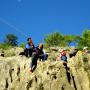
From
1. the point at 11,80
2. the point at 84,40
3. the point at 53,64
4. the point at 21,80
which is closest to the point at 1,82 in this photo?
the point at 11,80

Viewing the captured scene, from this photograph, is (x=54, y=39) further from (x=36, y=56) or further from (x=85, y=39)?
(x=36, y=56)

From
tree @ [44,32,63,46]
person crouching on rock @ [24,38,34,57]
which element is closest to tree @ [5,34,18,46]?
tree @ [44,32,63,46]

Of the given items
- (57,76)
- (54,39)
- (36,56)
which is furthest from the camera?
(54,39)

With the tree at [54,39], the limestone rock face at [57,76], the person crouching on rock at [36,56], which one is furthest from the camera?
the tree at [54,39]

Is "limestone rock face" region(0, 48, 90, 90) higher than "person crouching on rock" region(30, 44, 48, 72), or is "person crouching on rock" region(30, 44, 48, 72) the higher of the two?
"person crouching on rock" region(30, 44, 48, 72)

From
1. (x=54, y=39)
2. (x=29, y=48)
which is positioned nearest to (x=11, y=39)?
(x=54, y=39)

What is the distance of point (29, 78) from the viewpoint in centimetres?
3500

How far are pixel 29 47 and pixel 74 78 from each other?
6299 millimetres

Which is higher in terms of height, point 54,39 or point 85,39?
point 54,39

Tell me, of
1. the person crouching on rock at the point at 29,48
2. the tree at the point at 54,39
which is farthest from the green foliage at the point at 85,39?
the person crouching on rock at the point at 29,48

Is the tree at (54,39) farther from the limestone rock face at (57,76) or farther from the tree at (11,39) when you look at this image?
the limestone rock face at (57,76)

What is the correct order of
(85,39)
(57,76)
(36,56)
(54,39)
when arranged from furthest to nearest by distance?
(54,39) → (85,39) → (36,56) → (57,76)

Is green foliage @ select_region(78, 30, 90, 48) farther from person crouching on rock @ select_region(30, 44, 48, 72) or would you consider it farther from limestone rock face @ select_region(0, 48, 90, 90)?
person crouching on rock @ select_region(30, 44, 48, 72)

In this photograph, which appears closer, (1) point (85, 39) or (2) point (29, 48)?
(2) point (29, 48)
